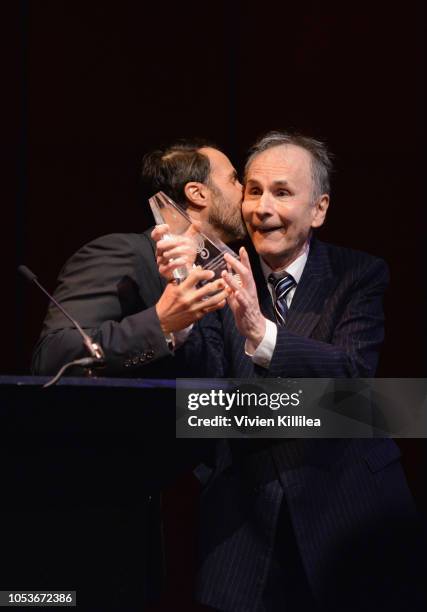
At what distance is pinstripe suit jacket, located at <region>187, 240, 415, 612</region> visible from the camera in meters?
1.80

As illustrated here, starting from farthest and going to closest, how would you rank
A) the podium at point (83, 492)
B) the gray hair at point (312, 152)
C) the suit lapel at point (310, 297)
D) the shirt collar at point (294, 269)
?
the gray hair at point (312, 152), the shirt collar at point (294, 269), the suit lapel at point (310, 297), the podium at point (83, 492)

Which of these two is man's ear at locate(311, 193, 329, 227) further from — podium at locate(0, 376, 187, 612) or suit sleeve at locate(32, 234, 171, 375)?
podium at locate(0, 376, 187, 612)

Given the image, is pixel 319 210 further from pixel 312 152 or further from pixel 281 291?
pixel 281 291

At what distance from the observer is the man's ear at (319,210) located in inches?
92.5

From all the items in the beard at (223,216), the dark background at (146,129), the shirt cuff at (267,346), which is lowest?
the shirt cuff at (267,346)

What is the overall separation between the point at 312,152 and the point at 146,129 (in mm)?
1015

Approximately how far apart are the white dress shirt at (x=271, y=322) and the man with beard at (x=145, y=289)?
122mm

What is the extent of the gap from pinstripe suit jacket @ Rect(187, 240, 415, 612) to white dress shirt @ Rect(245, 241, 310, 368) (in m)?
0.02

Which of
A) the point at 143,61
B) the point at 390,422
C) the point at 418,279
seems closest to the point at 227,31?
the point at 143,61

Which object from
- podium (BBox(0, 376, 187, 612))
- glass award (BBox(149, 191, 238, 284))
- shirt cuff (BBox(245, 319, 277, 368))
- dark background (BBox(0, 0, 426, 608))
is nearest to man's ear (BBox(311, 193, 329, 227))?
glass award (BBox(149, 191, 238, 284))

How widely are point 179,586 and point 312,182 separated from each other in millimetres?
1321

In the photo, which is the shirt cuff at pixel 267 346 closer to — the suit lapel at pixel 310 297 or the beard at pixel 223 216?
the suit lapel at pixel 310 297

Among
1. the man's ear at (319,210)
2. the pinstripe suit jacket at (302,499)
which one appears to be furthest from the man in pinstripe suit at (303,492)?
the man's ear at (319,210)

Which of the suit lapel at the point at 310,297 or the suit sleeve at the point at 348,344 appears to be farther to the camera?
the suit lapel at the point at 310,297
